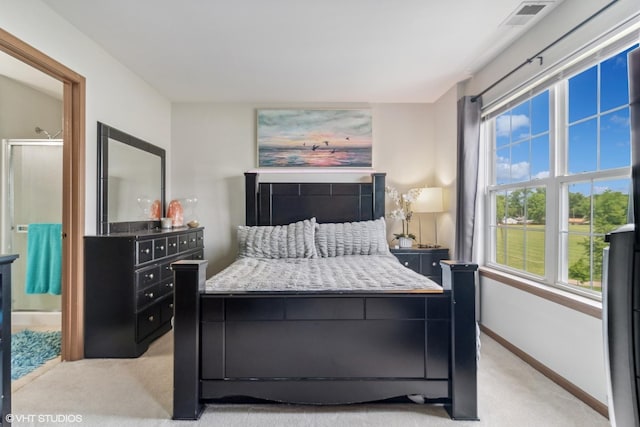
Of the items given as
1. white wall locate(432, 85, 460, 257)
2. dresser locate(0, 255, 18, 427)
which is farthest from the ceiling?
dresser locate(0, 255, 18, 427)

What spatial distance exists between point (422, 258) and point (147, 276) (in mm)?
2839

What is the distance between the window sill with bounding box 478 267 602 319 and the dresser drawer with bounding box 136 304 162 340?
Answer: 10.2 ft

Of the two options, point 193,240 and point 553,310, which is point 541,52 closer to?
point 553,310

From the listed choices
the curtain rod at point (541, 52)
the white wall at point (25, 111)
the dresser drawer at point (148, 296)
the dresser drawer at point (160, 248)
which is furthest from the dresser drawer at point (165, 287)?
the curtain rod at point (541, 52)

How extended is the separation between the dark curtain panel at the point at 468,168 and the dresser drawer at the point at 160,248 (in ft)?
9.42

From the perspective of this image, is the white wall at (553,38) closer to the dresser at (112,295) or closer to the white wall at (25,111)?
the dresser at (112,295)

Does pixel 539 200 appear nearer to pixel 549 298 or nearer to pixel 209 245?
pixel 549 298

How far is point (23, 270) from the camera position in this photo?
10.5 ft

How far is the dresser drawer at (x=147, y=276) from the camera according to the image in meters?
2.56

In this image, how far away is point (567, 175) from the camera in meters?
2.20

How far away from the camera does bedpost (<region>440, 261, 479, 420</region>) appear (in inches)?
68.1

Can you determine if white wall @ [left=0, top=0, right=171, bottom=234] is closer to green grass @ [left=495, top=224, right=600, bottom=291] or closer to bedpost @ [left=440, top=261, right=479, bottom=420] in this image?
bedpost @ [left=440, top=261, right=479, bottom=420]

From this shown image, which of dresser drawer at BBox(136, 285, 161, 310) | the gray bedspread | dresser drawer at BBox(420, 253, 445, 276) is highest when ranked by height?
the gray bedspread

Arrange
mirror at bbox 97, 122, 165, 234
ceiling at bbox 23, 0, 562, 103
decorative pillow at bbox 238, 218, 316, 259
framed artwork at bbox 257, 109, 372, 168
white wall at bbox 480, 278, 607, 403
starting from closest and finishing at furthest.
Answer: white wall at bbox 480, 278, 607, 403, ceiling at bbox 23, 0, 562, 103, mirror at bbox 97, 122, 165, 234, decorative pillow at bbox 238, 218, 316, 259, framed artwork at bbox 257, 109, 372, 168
